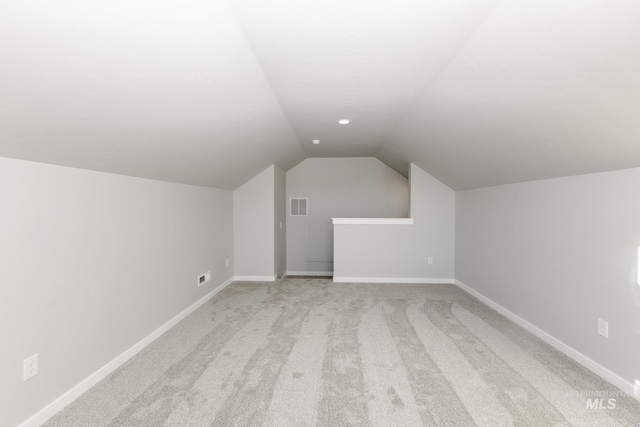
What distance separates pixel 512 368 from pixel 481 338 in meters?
0.59

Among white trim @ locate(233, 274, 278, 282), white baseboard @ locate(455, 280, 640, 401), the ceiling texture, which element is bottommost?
white baseboard @ locate(455, 280, 640, 401)

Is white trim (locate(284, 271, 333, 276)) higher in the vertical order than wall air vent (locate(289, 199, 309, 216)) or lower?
lower

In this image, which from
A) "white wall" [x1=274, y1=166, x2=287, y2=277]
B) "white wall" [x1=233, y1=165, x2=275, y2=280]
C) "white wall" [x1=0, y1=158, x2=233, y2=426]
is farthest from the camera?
"white wall" [x1=274, y1=166, x2=287, y2=277]

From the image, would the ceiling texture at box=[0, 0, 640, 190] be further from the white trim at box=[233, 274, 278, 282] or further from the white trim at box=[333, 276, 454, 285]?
the white trim at box=[233, 274, 278, 282]

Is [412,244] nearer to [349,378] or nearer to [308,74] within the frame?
[349,378]

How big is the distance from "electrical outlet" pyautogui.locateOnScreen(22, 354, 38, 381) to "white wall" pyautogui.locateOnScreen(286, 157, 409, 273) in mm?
4832

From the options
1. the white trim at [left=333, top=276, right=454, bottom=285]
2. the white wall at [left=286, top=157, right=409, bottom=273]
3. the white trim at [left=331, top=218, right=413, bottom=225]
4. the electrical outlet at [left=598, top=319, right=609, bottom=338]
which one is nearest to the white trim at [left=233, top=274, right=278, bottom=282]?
the white trim at [left=333, top=276, right=454, bottom=285]

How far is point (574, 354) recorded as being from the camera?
266cm

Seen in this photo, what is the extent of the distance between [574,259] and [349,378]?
6.58ft

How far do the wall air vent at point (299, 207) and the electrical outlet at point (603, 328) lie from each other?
4.75 metres

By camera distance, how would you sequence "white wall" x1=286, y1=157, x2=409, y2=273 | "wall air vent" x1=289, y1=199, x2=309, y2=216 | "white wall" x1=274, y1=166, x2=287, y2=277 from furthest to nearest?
"wall air vent" x1=289, y1=199, x2=309, y2=216, "white wall" x1=286, y1=157, x2=409, y2=273, "white wall" x1=274, y1=166, x2=287, y2=277

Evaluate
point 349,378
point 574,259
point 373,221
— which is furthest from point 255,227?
point 574,259

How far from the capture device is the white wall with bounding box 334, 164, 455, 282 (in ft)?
17.5

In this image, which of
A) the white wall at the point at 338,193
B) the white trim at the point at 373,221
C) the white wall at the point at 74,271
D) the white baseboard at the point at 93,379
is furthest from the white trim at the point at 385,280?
the white wall at the point at 74,271
